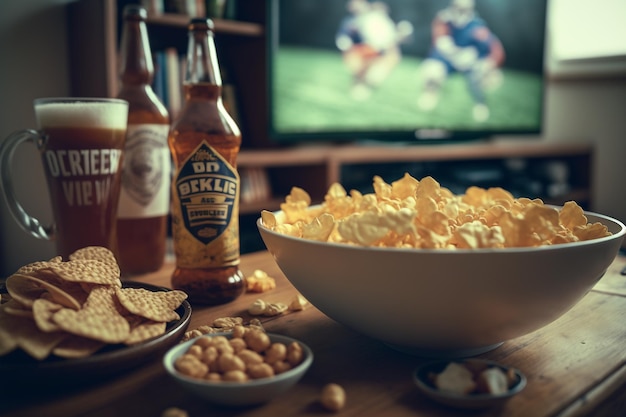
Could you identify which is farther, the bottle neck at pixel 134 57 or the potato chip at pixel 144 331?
the bottle neck at pixel 134 57

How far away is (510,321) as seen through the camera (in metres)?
0.52

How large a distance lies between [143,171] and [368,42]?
1988mm

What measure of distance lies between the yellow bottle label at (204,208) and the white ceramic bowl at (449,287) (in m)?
0.21

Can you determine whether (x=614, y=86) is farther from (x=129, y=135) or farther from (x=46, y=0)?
(x=129, y=135)

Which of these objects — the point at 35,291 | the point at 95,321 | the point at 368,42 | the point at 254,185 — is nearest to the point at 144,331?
the point at 95,321

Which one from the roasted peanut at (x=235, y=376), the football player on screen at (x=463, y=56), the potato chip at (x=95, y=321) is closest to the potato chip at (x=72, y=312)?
the potato chip at (x=95, y=321)

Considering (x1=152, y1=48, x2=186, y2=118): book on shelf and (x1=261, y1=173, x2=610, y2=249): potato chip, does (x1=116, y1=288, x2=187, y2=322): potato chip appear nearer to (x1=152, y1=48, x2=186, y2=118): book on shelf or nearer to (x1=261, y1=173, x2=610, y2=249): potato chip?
(x1=261, y1=173, x2=610, y2=249): potato chip

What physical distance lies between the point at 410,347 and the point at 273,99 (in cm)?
188

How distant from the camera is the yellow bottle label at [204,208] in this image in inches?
28.9

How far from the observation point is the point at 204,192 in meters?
0.74

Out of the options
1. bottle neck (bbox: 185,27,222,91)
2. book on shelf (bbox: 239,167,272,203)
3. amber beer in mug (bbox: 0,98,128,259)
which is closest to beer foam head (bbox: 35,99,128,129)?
amber beer in mug (bbox: 0,98,128,259)

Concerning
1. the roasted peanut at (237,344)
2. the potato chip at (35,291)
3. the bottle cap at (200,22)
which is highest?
the bottle cap at (200,22)

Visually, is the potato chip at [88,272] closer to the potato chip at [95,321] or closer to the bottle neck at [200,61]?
the potato chip at [95,321]

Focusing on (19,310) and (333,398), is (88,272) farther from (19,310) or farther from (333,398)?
(333,398)
